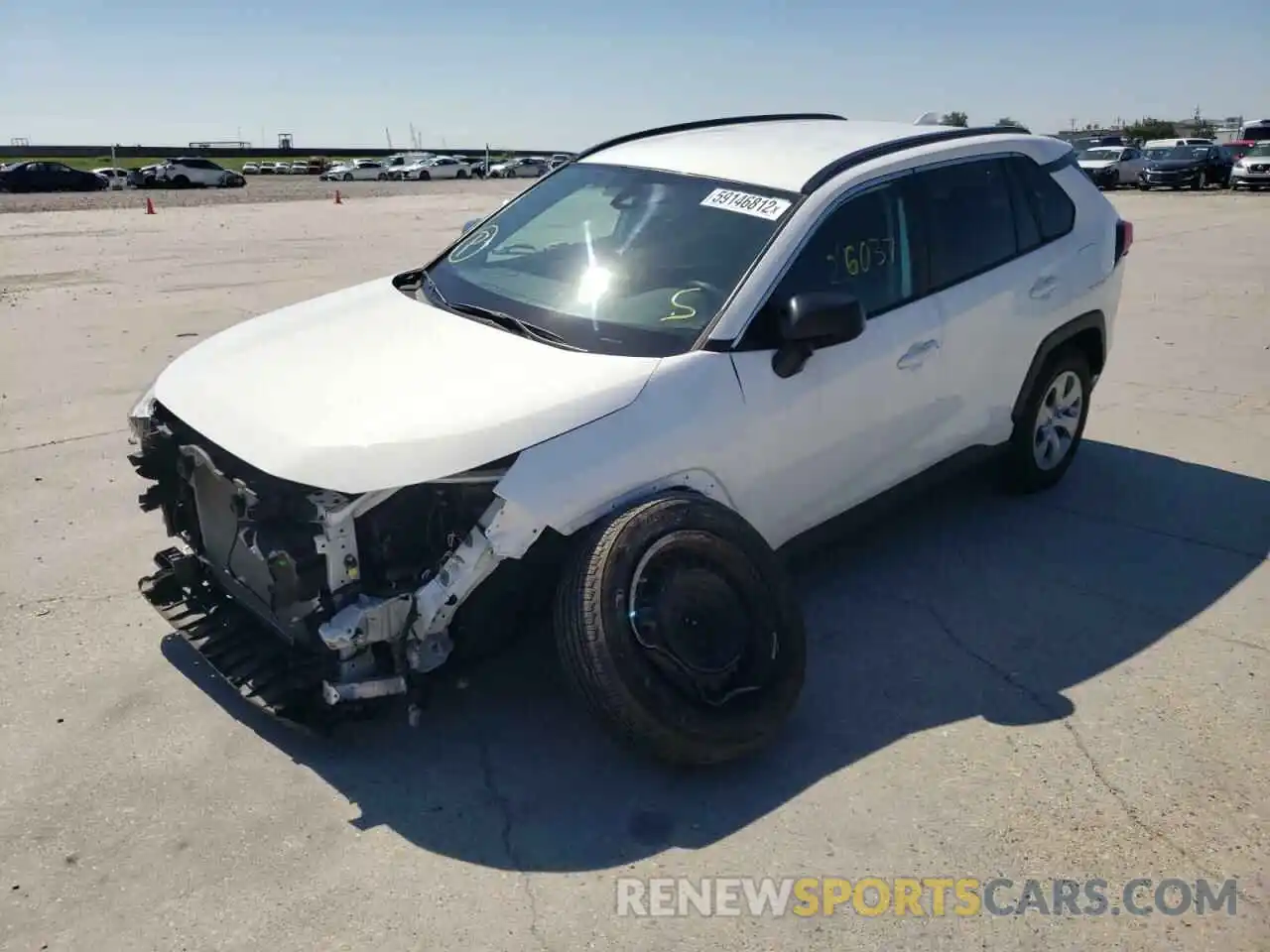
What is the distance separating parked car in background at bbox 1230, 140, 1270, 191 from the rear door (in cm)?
3116

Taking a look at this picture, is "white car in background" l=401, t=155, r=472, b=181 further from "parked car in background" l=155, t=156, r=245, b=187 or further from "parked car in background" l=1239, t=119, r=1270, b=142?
"parked car in background" l=1239, t=119, r=1270, b=142

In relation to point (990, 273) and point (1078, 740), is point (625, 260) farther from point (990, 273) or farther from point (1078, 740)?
point (1078, 740)

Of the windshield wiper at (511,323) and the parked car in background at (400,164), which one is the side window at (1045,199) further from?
the parked car in background at (400,164)

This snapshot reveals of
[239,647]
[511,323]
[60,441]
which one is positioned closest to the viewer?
[239,647]

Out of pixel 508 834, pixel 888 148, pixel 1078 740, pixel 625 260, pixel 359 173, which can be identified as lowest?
pixel 1078 740

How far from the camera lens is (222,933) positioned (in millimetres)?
2789

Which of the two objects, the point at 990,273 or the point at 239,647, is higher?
the point at 990,273

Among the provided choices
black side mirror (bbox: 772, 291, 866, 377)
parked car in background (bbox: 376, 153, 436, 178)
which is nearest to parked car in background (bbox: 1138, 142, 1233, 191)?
black side mirror (bbox: 772, 291, 866, 377)

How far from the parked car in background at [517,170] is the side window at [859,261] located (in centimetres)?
5439

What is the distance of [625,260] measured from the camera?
4.22 m

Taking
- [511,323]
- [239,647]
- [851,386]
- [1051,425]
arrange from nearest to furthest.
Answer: [239,647] → [511,323] → [851,386] → [1051,425]

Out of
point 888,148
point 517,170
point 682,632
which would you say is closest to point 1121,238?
point 888,148

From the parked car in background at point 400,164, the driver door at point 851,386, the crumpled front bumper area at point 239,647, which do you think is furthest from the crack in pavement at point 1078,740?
the parked car in background at point 400,164

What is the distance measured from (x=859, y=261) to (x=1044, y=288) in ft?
4.67
